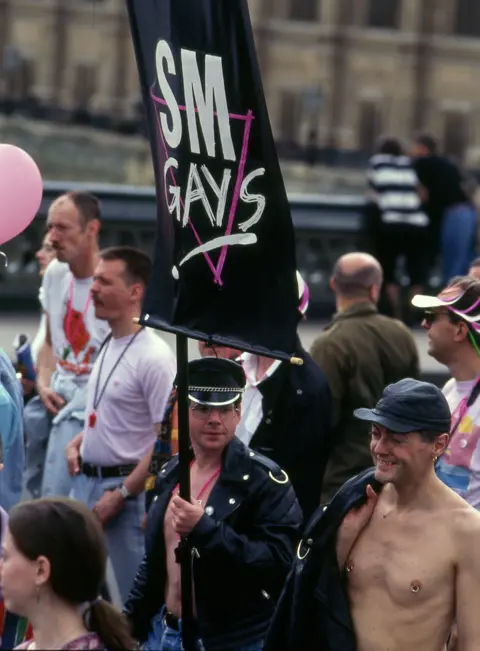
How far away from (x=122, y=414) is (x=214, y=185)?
268 centimetres

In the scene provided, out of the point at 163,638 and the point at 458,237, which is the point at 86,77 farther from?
the point at 163,638

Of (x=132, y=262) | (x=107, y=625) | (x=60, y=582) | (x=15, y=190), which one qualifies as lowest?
(x=107, y=625)

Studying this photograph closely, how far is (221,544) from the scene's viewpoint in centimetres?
609

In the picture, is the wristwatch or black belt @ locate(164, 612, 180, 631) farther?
the wristwatch

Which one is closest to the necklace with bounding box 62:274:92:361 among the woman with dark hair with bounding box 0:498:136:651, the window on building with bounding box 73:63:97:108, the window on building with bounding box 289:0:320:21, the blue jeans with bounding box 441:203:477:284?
the woman with dark hair with bounding box 0:498:136:651

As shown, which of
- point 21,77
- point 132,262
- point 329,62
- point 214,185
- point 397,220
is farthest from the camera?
point 329,62

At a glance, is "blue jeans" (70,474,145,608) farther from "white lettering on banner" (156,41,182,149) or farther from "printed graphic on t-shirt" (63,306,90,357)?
"white lettering on banner" (156,41,182,149)

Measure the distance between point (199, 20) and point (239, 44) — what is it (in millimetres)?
140

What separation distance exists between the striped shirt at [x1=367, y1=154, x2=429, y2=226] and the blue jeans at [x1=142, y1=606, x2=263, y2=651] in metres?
9.58

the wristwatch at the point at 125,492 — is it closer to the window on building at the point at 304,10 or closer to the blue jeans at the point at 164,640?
the blue jeans at the point at 164,640

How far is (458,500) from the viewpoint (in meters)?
5.60

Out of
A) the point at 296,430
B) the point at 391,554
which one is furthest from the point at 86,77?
the point at 391,554

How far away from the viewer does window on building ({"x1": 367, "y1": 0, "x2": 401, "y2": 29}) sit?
236ft

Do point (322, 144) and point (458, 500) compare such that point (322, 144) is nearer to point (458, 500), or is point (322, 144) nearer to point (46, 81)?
point (46, 81)
